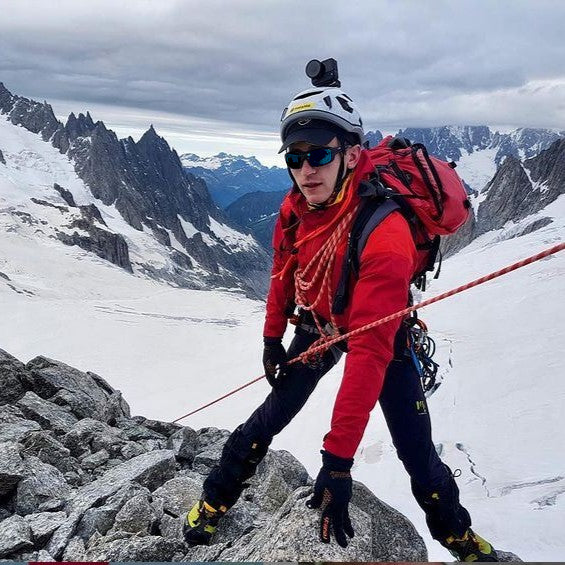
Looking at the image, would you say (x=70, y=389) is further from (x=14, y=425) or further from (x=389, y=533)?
(x=389, y=533)

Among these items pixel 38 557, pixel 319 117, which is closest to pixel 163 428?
pixel 38 557

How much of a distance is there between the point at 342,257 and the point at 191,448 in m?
7.25

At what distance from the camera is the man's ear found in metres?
5.23

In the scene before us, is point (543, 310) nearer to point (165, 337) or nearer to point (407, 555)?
point (407, 555)

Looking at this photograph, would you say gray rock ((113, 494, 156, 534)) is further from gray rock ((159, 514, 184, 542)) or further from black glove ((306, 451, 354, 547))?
black glove ((306, 451, 354, 547))

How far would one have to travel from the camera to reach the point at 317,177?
5.10 meters

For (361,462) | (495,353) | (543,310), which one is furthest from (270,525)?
(543,310)

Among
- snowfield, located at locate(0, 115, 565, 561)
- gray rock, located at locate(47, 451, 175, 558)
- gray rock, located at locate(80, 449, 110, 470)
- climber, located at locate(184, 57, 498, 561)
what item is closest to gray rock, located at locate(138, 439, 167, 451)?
gray rock, located at locate(80, 449, 110, 470)

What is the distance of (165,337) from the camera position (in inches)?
1820

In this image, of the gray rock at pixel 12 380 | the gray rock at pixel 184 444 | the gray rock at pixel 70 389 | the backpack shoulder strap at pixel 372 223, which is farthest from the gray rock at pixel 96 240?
the backpack shoulder strap at pixel 372 223

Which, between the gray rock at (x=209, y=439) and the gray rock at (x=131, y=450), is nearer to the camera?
the gray rock at (x=131, y=450)

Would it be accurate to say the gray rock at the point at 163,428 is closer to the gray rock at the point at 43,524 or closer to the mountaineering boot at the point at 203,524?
the gray rock at the point at 43,524

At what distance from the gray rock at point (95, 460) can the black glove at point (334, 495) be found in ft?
19.1

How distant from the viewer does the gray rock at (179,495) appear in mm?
7352
